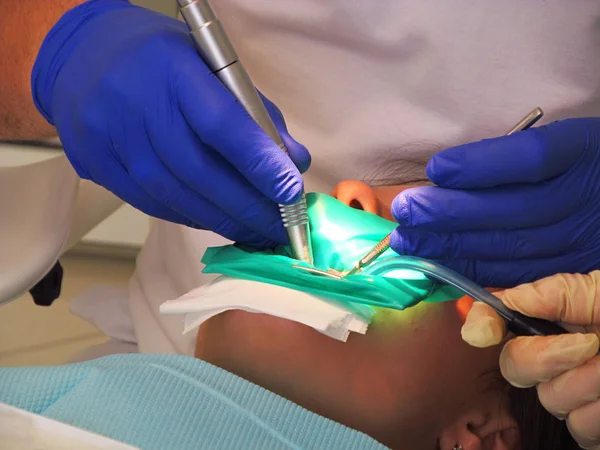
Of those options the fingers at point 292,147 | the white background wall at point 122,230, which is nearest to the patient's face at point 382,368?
the fingers at point 292,147

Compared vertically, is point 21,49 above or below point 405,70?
above

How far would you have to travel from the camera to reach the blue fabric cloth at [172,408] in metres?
0.70

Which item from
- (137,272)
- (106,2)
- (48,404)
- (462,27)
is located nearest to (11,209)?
(137,272)

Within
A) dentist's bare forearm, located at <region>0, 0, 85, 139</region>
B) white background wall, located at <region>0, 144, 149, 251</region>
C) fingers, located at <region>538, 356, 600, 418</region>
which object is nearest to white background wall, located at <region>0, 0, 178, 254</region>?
white background wall, located at <region>0, 144, 149, 251</region>

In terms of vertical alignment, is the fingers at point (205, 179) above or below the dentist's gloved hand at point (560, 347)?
above

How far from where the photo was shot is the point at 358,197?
3.00 ft

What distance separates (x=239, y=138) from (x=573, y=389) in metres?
0.46

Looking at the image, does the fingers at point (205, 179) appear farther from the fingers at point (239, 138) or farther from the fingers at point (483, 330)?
the fingers at point (483, 330)

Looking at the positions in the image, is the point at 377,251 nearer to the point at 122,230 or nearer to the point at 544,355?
the point at 544,355

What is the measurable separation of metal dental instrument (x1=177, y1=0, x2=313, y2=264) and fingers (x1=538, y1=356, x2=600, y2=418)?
30cm

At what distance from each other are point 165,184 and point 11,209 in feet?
1.90

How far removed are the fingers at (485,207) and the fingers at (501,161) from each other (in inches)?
0.7

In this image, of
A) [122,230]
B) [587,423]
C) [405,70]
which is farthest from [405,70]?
[122,230]

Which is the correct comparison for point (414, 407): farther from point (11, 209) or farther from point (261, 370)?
point (11, 209)
